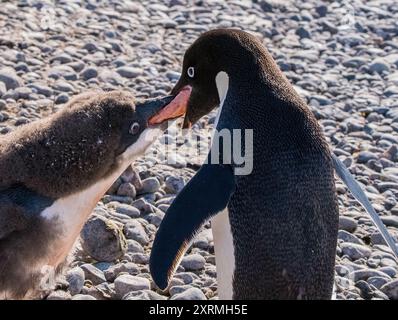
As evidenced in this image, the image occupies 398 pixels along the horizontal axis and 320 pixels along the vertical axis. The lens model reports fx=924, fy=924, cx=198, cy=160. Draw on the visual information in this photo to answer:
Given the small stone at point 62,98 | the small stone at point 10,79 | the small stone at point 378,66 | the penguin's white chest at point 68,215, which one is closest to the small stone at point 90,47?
the small stone at point 10,79

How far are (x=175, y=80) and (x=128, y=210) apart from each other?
200 centimetres

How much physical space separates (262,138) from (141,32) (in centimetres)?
407

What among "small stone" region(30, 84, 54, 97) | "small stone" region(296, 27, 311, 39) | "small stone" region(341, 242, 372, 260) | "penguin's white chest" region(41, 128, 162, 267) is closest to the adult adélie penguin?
"penguin's white chest" region(41, 128, 162, 267)

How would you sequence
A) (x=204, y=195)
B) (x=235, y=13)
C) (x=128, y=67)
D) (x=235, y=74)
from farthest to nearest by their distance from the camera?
(x=235, y=13) < (x=128, y=67) < (x=235, y=74) < (x=204, y=195)

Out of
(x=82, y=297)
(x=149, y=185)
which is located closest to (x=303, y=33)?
(x=149, y=185)

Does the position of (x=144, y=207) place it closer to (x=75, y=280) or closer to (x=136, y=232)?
(x=136, y=232)

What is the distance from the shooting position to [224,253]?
3.56 m

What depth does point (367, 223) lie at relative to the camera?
485cm

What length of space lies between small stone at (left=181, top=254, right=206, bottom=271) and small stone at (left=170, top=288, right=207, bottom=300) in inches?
12.3

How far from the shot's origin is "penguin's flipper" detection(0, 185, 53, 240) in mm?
3539

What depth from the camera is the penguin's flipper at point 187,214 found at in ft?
10.7

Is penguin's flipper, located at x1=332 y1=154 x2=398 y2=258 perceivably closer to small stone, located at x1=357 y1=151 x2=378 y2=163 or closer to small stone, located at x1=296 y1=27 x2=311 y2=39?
small stone, located at x1=357 y1=151 x2=378 y2=163
